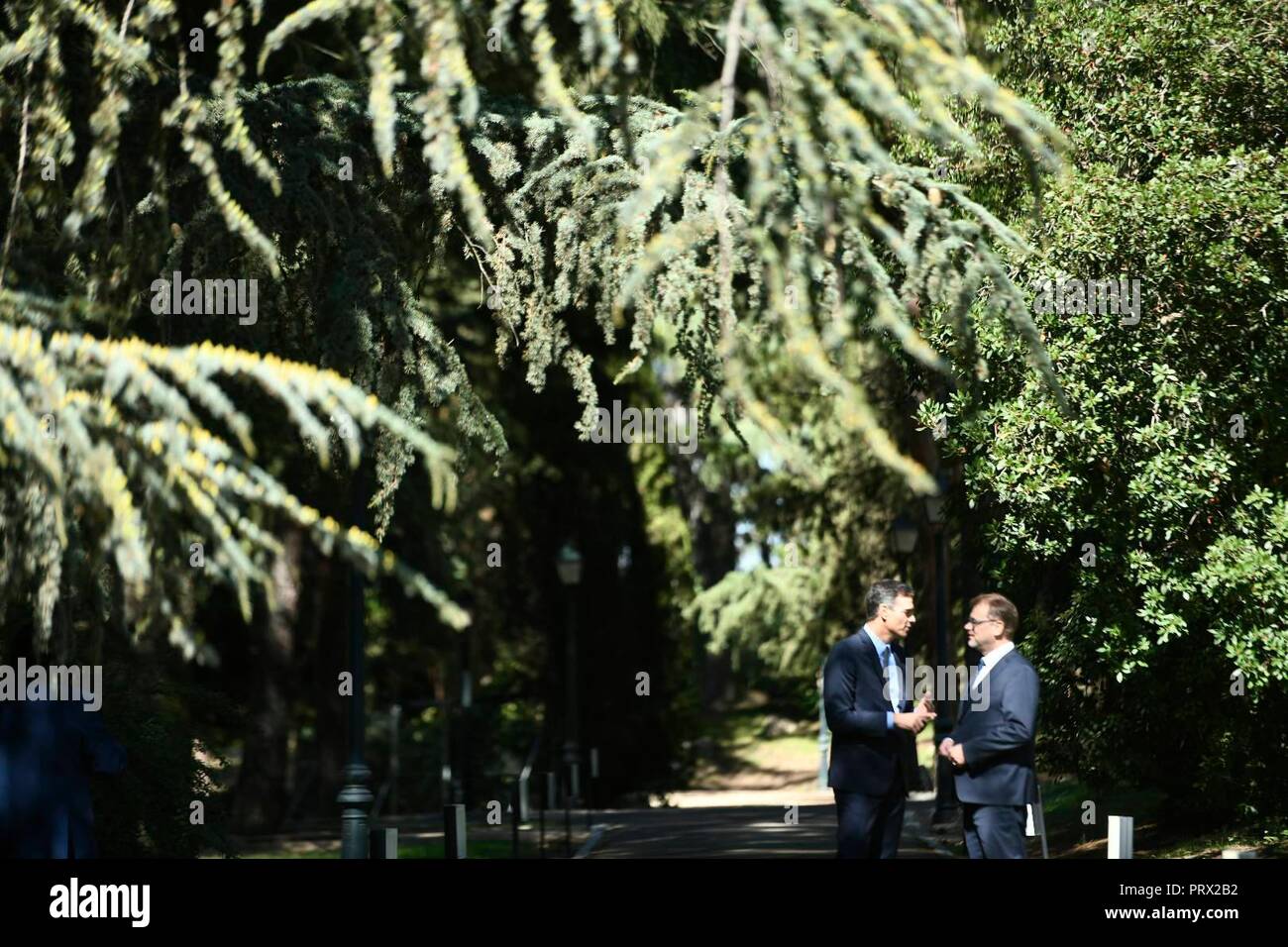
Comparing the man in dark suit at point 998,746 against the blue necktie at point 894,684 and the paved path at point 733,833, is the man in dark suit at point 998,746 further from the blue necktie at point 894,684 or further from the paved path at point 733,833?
the paved path at point 733,833

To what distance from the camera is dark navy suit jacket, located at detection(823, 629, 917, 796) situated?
905 centimetres

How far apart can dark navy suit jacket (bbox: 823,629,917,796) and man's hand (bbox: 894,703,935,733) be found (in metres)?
0.07

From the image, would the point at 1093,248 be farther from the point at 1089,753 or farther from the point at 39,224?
the point at 39,224

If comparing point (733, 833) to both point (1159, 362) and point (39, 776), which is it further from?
point (39, 776)

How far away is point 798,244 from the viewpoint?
7414 millimetres

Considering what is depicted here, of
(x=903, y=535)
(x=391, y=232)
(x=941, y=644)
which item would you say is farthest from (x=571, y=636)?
(x=391, y=232)

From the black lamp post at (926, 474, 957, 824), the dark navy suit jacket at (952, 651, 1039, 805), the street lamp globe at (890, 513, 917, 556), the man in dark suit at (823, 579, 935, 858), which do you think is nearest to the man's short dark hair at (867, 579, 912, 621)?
the man in dark suit at (823, 579, 935, 858)

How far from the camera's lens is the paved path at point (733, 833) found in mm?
18219

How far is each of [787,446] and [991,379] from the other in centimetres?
746

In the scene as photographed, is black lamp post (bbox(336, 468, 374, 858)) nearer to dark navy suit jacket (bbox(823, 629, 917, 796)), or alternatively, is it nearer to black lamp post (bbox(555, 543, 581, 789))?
dark navy suit jacket (bbox(823, 629, 917, 796))

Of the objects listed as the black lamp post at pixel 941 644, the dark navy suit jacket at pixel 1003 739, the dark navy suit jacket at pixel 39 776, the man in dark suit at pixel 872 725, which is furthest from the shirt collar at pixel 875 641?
the black lamp post at pixel 941 644

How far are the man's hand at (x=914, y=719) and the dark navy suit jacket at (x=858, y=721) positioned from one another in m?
0.07

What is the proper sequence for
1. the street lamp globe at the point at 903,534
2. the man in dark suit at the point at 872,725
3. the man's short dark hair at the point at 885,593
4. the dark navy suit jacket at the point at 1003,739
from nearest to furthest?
the dark navy suit jacket at the point at 1003,739, the man in dark suit at the point at 872,725, the man's short dark hair at the point at 885,593, the street lamp globe at the point at 903,534

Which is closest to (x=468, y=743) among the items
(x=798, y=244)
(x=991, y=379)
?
(x=991, y=379)
